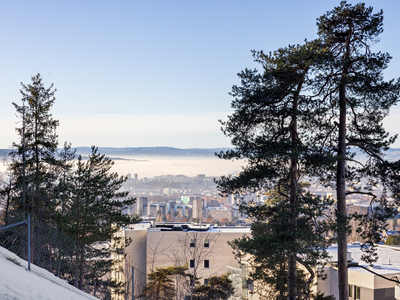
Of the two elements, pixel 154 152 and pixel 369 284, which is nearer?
pixel 369 284

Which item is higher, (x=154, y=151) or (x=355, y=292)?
(x=154, y=151)

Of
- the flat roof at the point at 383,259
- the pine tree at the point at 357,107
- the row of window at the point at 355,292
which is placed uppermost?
the pine tree at the point at 357,107

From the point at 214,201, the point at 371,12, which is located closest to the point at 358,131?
the point at 371,12

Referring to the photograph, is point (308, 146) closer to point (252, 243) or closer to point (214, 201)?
point (252, 243)

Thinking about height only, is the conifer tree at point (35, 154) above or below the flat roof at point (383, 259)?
above

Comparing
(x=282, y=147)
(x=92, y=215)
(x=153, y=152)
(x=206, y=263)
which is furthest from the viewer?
(x=153, y=152)

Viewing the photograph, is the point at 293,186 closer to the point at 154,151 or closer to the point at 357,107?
the point at 357,107

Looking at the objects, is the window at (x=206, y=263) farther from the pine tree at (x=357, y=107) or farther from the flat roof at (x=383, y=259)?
the pine tree at (x=357, y=107)

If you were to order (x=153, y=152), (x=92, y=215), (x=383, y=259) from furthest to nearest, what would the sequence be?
(x=153, y=152), (x=383, y=259), (x=92, y=215)

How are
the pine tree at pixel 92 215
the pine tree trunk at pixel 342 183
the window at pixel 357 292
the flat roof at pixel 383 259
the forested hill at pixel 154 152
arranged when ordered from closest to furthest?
the pine tree trunk at pixel 342 183
the pine tree at pixel 92 215
the window at pixel 357 292
the flat roof at pixel 383 259
the forested hill at pixel 154 152

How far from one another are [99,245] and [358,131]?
571 inches

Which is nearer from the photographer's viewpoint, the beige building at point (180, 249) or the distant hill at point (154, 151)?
the beige building at point (180, 249)

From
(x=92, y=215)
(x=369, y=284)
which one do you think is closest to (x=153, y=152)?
(x=92, y=215)

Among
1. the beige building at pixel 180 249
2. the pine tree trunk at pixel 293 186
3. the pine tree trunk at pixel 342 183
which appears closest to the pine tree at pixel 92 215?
the pine tree trunk at pixel 293 186
